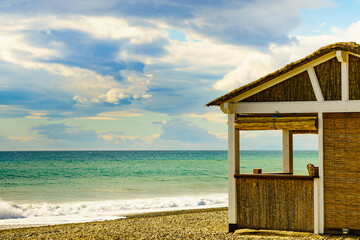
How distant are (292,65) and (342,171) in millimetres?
2376

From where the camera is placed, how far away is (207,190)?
29.3 m

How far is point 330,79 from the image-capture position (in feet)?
31.1

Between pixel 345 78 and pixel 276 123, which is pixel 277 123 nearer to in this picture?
pixel 276 123

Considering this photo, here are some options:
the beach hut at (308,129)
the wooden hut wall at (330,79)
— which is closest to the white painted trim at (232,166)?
the beach hut at (308,129)

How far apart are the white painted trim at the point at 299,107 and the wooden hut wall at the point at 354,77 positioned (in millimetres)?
155

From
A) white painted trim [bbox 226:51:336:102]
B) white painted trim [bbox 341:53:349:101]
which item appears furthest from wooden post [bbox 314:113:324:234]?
white painted trim [bbox 226:51:336:102]

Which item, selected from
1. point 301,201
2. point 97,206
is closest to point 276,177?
point 301,201

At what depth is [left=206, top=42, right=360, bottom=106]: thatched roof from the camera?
906 centimetres

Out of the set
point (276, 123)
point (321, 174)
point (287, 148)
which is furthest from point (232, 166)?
point (287, 148)

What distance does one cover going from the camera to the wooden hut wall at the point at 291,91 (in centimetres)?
966

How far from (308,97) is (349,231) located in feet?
9.25

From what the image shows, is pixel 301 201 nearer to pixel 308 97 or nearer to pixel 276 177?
pixel 276 177

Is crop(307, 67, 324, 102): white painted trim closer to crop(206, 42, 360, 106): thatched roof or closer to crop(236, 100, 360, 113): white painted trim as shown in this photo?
crop(236, 100, 360, 113): white painted trim

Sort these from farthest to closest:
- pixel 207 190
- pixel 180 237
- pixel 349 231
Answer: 1. pixel 207 190
2. pixel 180 237
3. pixel 349 231
